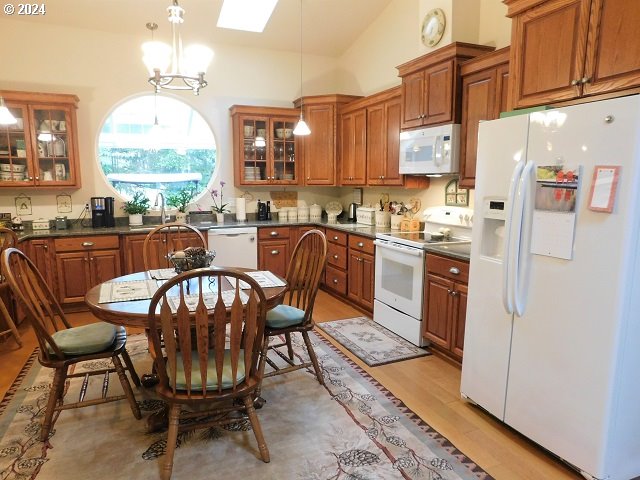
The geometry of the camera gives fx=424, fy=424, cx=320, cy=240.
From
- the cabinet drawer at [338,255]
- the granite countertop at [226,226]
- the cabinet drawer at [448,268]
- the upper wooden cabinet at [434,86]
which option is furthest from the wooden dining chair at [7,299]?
the upper wooden cabinet at [434,86]

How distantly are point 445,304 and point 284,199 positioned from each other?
119 inches

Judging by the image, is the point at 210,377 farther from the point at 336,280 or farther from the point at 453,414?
the point at 336,280

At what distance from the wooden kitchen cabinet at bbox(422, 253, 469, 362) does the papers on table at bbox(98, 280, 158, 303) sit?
191cm

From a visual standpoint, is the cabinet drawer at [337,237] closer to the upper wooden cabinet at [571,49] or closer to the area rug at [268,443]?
the area rug at [268,443]

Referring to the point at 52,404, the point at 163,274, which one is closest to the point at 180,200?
the point at 163,274

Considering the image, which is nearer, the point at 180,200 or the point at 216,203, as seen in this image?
the point at 180,200

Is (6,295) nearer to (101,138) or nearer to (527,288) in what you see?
(101,138)

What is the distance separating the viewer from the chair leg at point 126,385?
2.26 meters

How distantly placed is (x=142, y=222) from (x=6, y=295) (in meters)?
1.52

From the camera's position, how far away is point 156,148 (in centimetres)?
500

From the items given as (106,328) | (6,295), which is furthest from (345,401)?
(6,295)

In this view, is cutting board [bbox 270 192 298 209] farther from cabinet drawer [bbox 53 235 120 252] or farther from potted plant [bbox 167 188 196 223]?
cabinet drawer [bbox 53 235 120 252]

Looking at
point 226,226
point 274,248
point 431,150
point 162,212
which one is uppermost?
point 431,150

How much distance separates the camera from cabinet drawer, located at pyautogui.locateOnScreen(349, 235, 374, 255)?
403 centimetres
